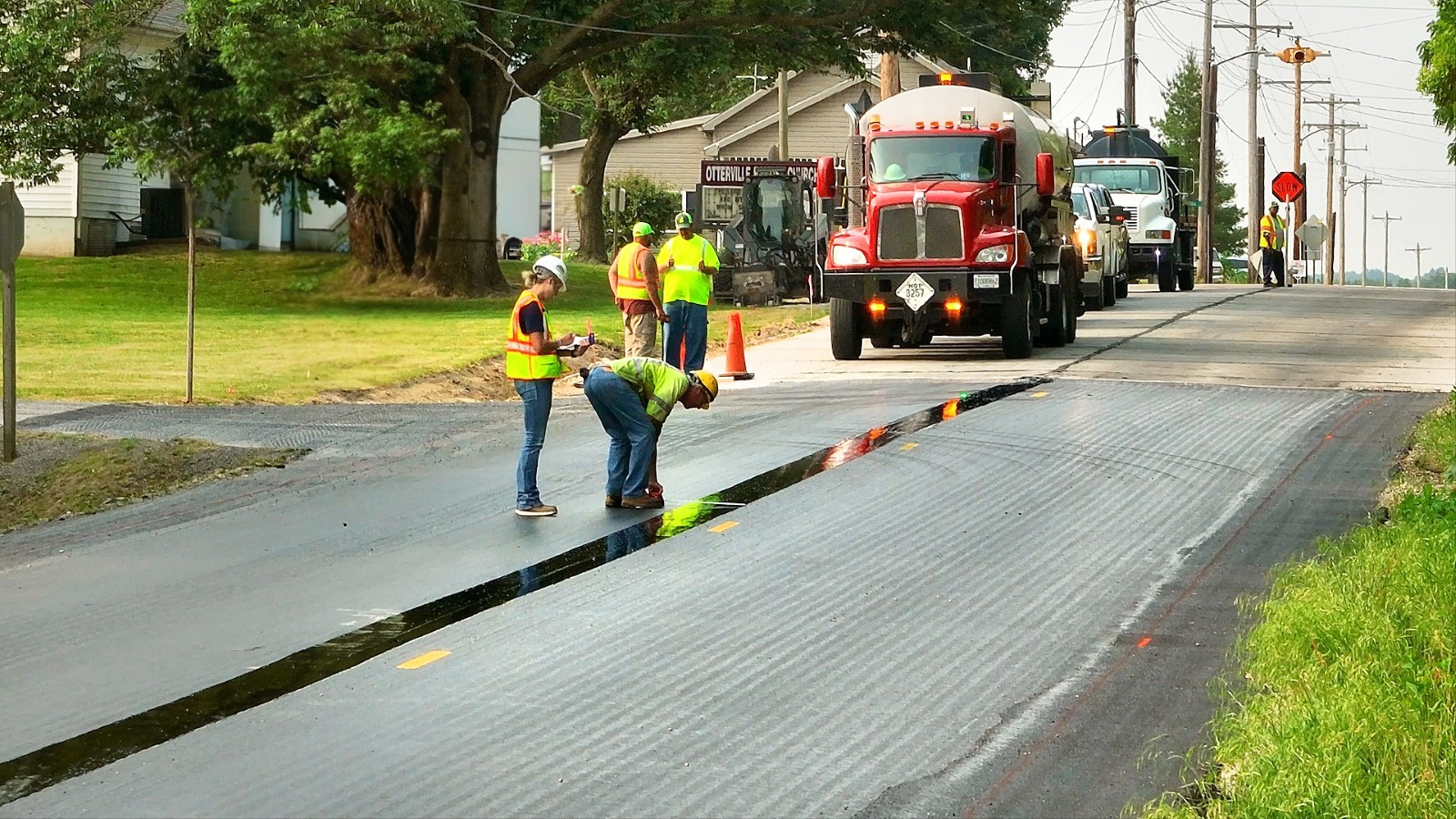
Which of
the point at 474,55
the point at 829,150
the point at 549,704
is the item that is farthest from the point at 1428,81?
the point at 829,150

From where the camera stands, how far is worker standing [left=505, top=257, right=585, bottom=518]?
1194 cm

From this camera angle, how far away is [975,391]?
18625 millimetres

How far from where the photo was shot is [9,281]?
→ 1598 cm

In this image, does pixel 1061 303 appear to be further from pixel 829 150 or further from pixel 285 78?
pixel 829 150

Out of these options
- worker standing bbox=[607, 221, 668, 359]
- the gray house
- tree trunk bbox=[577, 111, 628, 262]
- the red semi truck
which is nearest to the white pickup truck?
the red semi truck

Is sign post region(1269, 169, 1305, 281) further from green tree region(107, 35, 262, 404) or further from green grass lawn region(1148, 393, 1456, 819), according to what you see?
green grass lawn region(1148, 393, 1456, 819)

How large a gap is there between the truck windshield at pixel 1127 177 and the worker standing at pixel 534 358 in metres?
29.0

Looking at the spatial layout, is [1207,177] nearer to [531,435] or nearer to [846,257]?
[846,257]

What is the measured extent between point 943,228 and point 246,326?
13.7m

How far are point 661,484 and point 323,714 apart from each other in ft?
19.8

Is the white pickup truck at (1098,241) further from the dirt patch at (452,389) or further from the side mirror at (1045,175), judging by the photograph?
the dirt patch at (452,389)

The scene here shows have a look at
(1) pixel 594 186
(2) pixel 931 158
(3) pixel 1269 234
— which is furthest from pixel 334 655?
(1) pixel 594 186

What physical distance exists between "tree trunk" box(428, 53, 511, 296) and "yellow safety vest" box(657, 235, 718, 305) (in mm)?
18536

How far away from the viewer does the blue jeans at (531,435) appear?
12.1 metres
